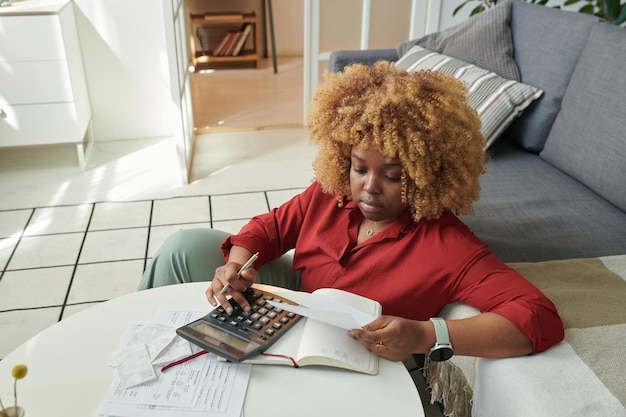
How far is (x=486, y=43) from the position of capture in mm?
2188

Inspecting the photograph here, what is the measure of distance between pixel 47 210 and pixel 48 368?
5.42ft

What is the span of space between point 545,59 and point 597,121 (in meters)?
0.42

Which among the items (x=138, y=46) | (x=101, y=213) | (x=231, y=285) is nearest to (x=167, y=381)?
(x=231, y=285)

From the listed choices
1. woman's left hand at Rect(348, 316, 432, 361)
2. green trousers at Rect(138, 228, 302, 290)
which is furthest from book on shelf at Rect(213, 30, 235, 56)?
woman's left hand at Rect(348, 316, 432, 361)

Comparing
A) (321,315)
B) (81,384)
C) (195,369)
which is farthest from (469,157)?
(81,384)

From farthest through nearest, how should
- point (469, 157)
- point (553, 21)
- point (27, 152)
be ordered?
point (27, 152) < point (553, 21) < point (469, 157)

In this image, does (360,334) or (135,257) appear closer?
(360,334)

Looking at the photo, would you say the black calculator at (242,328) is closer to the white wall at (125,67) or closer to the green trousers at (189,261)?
the green trousers at (189,261)

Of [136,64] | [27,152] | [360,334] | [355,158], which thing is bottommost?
[27,152]

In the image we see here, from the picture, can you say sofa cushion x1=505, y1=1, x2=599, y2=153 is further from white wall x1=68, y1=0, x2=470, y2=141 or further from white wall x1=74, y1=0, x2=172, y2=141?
white wall x1=74, y1=0, x2=172, y2=141

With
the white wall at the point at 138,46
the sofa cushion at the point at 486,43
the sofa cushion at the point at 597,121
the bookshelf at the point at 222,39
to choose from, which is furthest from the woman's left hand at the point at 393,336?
the bookshelf at the point at 222,39

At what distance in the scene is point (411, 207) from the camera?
1.15 meters

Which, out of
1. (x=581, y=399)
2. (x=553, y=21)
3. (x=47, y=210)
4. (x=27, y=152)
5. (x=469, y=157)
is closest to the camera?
(x=581, y=399)

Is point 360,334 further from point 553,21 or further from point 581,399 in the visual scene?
point 553,21
